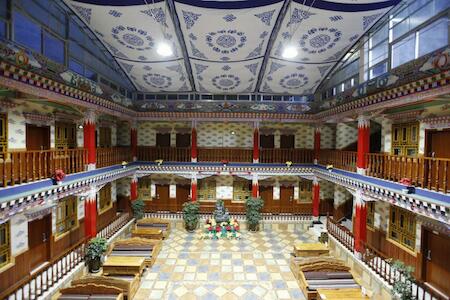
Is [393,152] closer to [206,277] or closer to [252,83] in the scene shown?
[252,83]

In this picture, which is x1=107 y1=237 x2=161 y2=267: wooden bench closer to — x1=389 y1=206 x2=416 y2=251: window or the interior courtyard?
the interior courtyard

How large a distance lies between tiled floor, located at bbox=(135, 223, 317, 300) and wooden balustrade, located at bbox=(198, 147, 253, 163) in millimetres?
4266

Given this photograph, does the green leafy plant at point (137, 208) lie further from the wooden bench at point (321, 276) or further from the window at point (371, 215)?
the window at point (371, 215)

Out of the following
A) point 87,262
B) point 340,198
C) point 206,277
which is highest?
point 340,198

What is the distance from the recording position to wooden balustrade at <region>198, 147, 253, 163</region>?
48.3 feet

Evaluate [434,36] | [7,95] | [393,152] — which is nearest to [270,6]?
[434,36]

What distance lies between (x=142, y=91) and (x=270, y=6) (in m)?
9.18

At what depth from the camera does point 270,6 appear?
841cm

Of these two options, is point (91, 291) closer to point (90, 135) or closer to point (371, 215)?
point (90, 135)

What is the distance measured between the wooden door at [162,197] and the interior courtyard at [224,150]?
0.98m

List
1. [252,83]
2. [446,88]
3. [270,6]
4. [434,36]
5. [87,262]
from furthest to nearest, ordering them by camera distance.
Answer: [252,83]
[87,262]
[270,6]
[434,36]
[446,88]

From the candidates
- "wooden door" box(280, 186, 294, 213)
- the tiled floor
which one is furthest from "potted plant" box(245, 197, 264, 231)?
"wooden door" box(280, 186, 294, 213)

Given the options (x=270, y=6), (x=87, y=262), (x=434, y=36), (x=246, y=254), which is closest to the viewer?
(x=434, y=36)

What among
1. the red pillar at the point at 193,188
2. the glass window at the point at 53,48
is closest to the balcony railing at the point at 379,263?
the red pillar at the point at 193,188
